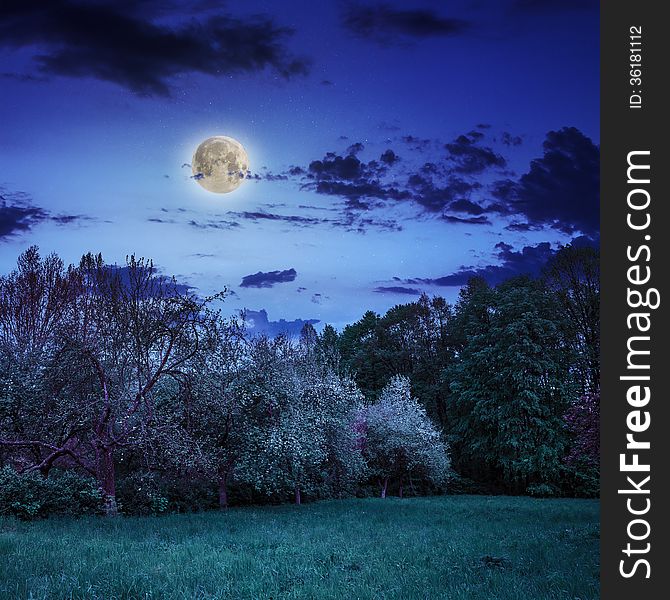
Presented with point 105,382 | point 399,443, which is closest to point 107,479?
point 105,382

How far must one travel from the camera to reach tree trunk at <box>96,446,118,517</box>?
20812 millimetres

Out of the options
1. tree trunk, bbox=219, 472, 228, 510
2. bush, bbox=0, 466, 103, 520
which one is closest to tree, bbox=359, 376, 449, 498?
tree trunk, bbox=219, 472, 228, 510

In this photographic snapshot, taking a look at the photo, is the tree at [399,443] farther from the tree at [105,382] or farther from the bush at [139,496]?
the tree at [105,382]

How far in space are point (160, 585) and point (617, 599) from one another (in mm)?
6937

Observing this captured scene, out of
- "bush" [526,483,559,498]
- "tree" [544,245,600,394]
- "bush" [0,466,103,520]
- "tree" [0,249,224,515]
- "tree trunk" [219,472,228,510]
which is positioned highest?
"tree" [544,245,600,394]

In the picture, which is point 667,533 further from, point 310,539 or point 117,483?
point 117,483

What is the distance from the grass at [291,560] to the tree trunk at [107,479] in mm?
1596

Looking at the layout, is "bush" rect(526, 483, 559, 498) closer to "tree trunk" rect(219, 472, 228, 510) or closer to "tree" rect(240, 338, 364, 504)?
"tree" rect(240, 338, 364, 504)

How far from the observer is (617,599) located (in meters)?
6.99

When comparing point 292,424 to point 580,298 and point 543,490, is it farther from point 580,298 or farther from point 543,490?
point 580,298

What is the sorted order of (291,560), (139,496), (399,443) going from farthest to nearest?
1. (399,443)
2. (139,496)
3. (291,560)

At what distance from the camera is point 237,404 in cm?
2558

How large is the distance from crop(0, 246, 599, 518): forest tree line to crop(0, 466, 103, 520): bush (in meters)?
0.05

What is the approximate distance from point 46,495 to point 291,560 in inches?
500
